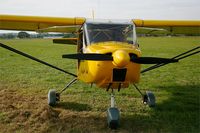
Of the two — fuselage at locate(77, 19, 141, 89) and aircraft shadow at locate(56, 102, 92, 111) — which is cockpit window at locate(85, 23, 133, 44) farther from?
aircraft shadow at locate(56, 102, 92, 111)

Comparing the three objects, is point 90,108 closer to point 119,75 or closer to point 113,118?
point 113,118

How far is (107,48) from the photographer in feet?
17.5

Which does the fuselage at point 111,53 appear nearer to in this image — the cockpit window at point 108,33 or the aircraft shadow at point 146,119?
the cockpit window at point 108,33

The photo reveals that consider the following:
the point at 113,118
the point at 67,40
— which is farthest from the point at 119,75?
the point at 67,40

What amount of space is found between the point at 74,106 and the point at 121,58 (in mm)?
2845

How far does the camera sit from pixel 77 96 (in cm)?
839

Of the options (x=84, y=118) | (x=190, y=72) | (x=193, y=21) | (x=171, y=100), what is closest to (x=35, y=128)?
(x=84, y=118)

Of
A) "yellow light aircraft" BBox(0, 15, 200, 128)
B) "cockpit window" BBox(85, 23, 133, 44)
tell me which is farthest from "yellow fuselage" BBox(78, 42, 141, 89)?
"cockpit window" BBox(85, 23, 133, 44)

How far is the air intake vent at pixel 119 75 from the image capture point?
17.1 feet

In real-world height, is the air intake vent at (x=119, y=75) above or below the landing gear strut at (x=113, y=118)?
above

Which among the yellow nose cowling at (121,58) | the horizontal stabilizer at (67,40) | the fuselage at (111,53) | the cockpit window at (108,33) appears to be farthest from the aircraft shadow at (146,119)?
the horizontal stabilizer at (67,40)

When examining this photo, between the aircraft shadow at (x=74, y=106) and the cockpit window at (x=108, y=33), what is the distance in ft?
5.67

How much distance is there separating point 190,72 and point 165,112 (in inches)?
282

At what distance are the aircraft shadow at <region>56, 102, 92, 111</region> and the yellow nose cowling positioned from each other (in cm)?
239
